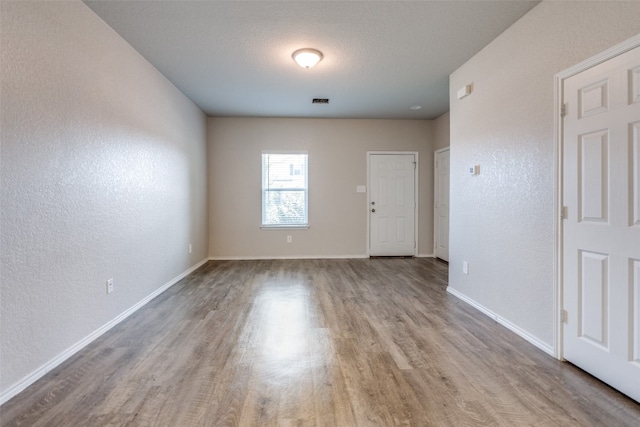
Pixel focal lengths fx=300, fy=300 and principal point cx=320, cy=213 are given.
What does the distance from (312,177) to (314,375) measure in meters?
4.03

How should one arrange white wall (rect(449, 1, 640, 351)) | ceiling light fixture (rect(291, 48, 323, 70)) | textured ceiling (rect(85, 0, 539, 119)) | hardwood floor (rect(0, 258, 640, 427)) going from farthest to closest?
1. ceiling light fixture (rect(291, 48, 323, 70))
2. textured ceiling (rect(85, 0, 539, 119))
3. white wall (rect(449, 1, 640, 351))
4. hardwood floor (rect(0, 258, 640, 427))

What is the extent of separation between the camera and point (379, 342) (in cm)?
225

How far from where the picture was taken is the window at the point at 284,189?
215 inches

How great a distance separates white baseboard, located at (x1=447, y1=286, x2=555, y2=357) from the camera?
2.13 metres

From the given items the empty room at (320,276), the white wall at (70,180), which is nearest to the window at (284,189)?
the empty room at (320,276)

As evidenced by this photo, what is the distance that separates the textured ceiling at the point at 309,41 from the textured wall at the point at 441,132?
3.02ft

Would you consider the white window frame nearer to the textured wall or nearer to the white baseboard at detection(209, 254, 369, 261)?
the white baseboard at detection(209, 254, 369, 261)

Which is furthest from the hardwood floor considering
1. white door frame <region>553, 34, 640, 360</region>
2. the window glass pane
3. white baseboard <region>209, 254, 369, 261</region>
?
the window glass pane

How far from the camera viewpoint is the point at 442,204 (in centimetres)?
545

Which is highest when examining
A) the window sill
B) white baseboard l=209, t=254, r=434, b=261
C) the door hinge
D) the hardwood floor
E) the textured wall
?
the textured wall

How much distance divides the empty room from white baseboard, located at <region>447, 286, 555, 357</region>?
1 centimetres

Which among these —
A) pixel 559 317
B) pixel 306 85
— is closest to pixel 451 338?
pixel 559 317

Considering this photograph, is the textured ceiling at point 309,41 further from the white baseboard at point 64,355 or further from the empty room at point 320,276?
the white baseboard at point 64,355

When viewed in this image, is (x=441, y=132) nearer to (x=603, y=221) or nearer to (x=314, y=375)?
(x=603, y=221)
